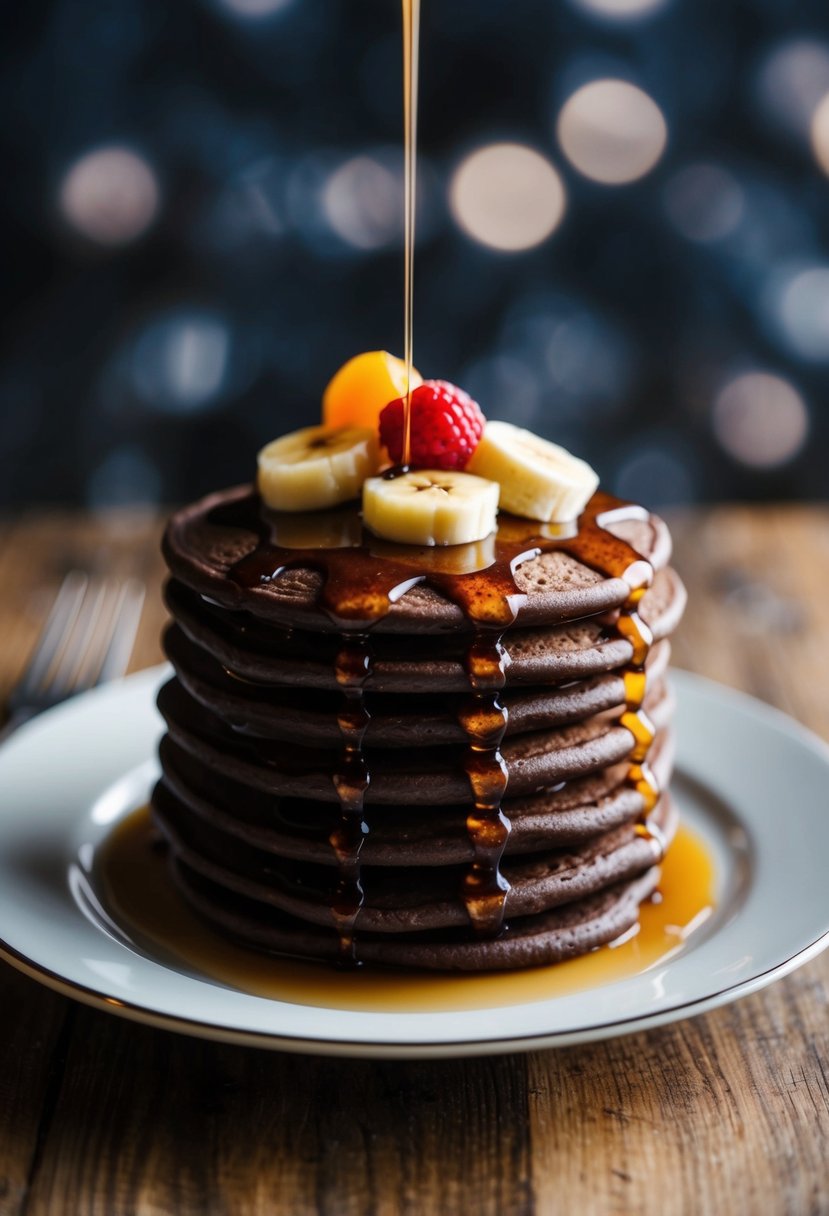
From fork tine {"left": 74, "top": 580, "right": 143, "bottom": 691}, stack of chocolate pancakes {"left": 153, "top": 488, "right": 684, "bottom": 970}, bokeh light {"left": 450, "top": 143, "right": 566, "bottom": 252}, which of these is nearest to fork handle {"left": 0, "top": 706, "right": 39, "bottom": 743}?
fork tine {"left": 74, "top": 580, "right": 143, "bottom": 691}

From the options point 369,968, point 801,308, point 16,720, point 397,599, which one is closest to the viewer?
point 397,599

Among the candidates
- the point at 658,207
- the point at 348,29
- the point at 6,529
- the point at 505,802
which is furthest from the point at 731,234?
the point at 505,802

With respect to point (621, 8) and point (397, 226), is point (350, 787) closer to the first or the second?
point (397, 226)

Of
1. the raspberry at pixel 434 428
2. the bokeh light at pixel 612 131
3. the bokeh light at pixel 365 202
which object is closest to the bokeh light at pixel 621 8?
the bokeh light at pixel 612 131

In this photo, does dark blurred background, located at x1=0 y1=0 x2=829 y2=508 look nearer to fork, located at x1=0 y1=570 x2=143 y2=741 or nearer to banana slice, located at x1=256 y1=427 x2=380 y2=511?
fork, located at x1=0 y1=570 x2=143 y2=741

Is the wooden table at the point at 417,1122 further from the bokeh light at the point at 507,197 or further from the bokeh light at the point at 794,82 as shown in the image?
the bokeh light at the point at 794,82

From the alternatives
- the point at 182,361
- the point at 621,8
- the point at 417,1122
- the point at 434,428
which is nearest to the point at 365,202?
the point at 182,361
